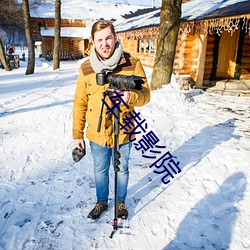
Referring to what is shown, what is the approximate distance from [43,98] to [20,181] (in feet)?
16.6

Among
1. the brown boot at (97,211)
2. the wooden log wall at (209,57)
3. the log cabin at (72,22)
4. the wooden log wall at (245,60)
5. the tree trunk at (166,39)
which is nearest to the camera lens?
the brown boot at (97,211)

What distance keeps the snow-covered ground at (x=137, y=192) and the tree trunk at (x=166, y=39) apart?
2251mm

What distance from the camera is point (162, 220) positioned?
8.02ft

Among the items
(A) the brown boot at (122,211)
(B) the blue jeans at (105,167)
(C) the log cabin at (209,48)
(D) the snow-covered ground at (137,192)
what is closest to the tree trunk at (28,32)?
(C) the log cabin at (209,48)

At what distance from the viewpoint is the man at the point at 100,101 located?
5.99ft

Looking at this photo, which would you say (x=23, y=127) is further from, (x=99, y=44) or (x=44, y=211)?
(x=99, y=44)

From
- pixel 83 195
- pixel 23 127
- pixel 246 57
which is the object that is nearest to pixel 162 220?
pixel 83 195

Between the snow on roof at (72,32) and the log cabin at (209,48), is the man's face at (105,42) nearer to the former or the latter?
the log cabin at (209,48)

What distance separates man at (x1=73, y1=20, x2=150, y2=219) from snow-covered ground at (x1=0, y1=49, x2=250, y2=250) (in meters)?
0.32

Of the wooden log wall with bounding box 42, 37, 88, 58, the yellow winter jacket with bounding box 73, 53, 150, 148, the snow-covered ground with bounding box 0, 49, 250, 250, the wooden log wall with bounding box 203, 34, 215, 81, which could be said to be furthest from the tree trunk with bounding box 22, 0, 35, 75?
the wooden log wall with bounding box 42, 37, 88, 58

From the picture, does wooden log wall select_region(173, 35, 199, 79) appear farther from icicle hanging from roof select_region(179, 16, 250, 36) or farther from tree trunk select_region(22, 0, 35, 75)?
tree trunk select_region(22, 0, 35, 75)

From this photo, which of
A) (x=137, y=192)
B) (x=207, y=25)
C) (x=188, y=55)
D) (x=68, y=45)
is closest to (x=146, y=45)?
(x=188, y=55)

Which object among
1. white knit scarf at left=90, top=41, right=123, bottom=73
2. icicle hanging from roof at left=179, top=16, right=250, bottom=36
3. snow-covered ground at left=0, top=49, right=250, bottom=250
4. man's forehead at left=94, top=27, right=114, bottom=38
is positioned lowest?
snow-covered ground at left=0, top=49, right=250, bottom=250

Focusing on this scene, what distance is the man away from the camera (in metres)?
1.83
